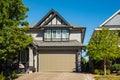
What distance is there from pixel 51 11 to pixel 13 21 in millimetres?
16923

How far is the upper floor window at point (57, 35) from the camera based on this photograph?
4341 cm

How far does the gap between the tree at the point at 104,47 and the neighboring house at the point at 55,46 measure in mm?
6190

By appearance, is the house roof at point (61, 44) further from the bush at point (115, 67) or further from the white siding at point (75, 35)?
the bush at point (115, 67)

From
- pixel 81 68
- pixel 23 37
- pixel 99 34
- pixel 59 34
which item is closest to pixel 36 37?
pixel 59 34

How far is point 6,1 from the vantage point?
1097 inches

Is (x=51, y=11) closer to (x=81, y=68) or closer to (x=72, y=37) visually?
(x=72, y=37)

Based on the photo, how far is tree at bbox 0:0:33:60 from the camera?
26750 mm

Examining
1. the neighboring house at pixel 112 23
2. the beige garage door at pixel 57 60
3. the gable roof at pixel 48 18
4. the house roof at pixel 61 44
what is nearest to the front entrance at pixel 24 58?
the house roof at pixel 61 44

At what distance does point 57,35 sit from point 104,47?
11.4 metres

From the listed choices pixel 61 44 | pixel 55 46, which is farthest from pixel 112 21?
pixel 55 46

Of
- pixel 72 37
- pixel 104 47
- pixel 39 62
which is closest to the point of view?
pixel 104 47

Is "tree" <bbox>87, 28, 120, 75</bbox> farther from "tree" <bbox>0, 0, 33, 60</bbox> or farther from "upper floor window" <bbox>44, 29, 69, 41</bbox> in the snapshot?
"upper floor window" <bbox>44, 29, 69, 41</bbox>

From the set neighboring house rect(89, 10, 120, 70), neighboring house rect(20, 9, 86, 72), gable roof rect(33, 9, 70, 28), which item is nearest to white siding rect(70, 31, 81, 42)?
neighboring house rect(20, 9, 86, 72)

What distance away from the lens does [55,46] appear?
40.5 m
